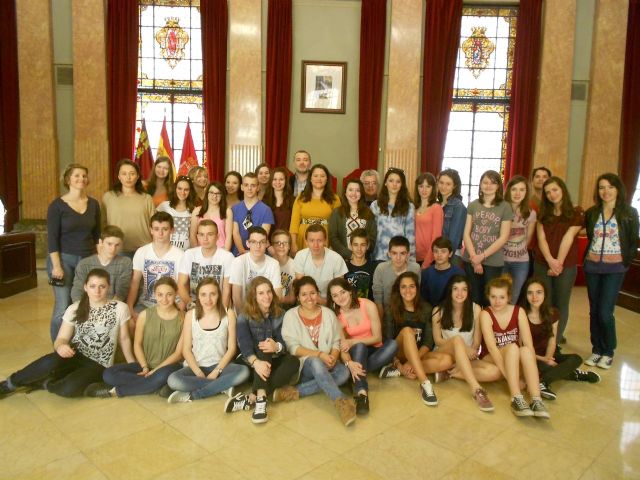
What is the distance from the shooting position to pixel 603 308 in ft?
13.0

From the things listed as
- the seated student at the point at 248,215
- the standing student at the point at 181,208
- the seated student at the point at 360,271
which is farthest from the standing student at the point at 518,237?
the standing student at the point at 181,208

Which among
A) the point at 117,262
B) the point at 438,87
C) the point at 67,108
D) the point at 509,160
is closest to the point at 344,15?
the point at 438,87

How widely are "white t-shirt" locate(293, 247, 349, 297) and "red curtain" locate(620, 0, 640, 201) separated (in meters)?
6.36

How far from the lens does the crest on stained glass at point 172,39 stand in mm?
8055

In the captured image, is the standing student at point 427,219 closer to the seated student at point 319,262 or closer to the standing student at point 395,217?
the standing student at point 395,217

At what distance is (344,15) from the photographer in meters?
7.71

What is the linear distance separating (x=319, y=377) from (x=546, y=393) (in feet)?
5.12

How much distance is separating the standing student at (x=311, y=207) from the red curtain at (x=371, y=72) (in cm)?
360

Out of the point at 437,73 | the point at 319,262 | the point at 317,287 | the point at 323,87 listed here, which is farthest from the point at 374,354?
the point at 437,73

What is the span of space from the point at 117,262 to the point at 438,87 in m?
5.91

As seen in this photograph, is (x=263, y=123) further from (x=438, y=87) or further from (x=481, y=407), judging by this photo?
(x=481, y=407)

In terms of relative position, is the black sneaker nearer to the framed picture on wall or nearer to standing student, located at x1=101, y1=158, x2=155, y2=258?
standing student, located at x1=101, y1=158, x2=155, y2=258

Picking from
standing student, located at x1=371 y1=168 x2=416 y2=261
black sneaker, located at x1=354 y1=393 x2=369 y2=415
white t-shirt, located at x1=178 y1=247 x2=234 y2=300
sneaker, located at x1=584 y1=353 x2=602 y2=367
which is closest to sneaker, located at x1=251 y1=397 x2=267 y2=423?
black sneaker, located at x1=354 y1=393 x2=369 y2=415

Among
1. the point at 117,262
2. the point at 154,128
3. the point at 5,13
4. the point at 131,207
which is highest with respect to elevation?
the point at 5,13
